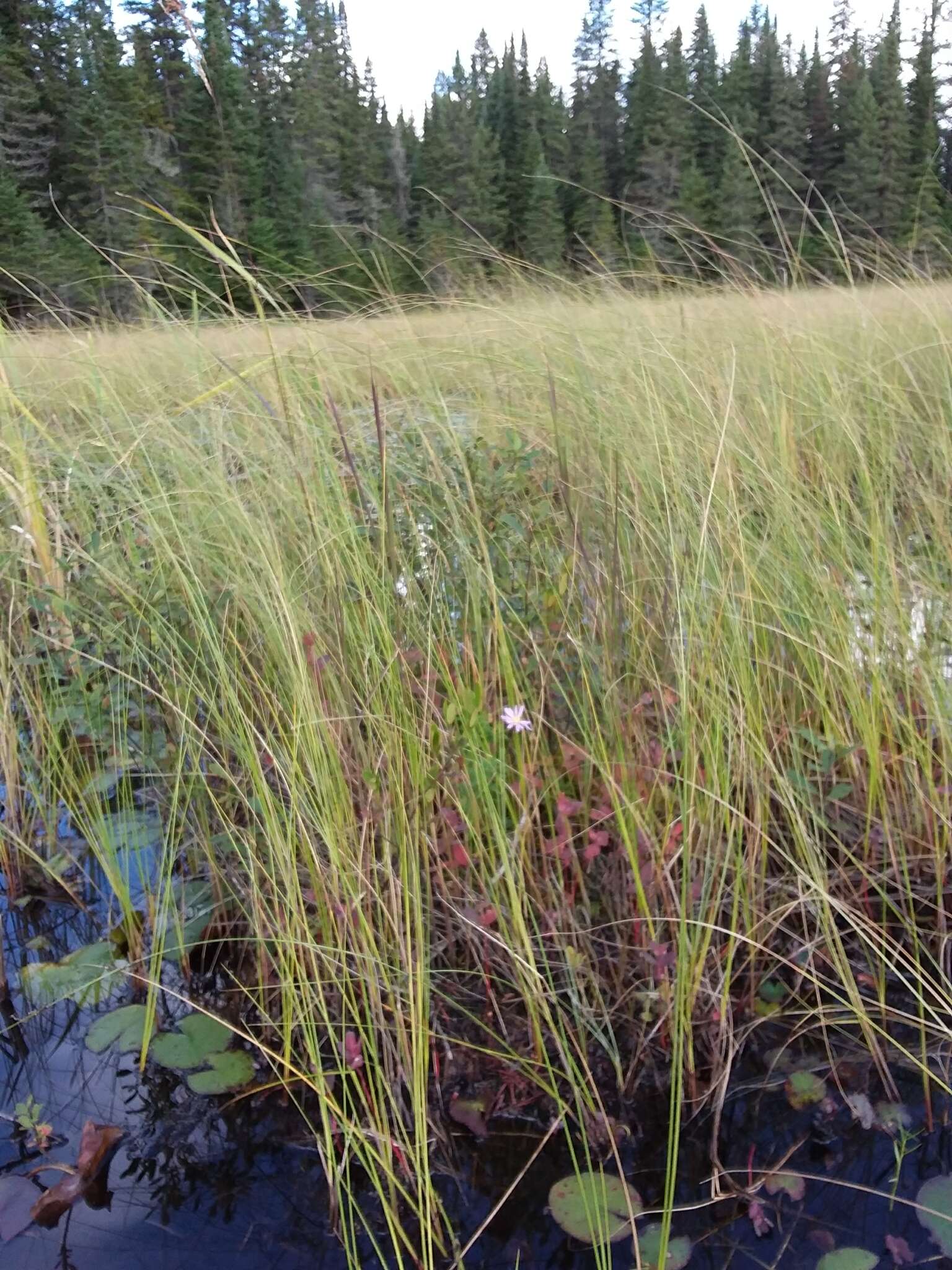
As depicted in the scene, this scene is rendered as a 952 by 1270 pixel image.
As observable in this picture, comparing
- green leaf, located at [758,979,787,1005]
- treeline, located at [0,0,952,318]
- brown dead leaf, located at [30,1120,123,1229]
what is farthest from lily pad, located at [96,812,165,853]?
treeline, located at [0,0,952,318]

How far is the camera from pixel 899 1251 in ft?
3.26

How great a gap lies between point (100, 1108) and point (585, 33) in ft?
163

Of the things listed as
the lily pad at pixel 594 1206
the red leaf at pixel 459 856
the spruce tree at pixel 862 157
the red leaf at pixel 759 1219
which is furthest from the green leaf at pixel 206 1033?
the spruce tree at pixel 862 157

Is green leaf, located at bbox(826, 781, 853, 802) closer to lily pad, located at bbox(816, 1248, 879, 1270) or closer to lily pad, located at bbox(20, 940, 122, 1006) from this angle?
lily pad, located at bbox(816, 1248, 879, 1270)

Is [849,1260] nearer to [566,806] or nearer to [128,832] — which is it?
[566,806]

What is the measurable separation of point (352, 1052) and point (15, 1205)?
0.41 m

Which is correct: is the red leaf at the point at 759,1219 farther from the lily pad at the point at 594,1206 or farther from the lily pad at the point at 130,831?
the lily pad at the point at 130,831

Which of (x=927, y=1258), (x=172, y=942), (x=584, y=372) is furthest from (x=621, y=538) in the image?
(x=927, y=1258)

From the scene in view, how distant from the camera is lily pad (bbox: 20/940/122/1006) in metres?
1.38

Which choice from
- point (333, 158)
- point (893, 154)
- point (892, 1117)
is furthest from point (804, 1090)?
point (333, 158)

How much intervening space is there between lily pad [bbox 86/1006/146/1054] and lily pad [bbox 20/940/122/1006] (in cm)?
6

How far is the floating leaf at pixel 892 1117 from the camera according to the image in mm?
1134

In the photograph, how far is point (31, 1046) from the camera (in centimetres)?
132

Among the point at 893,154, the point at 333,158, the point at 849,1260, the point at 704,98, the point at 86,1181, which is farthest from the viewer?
the point at 333,158
